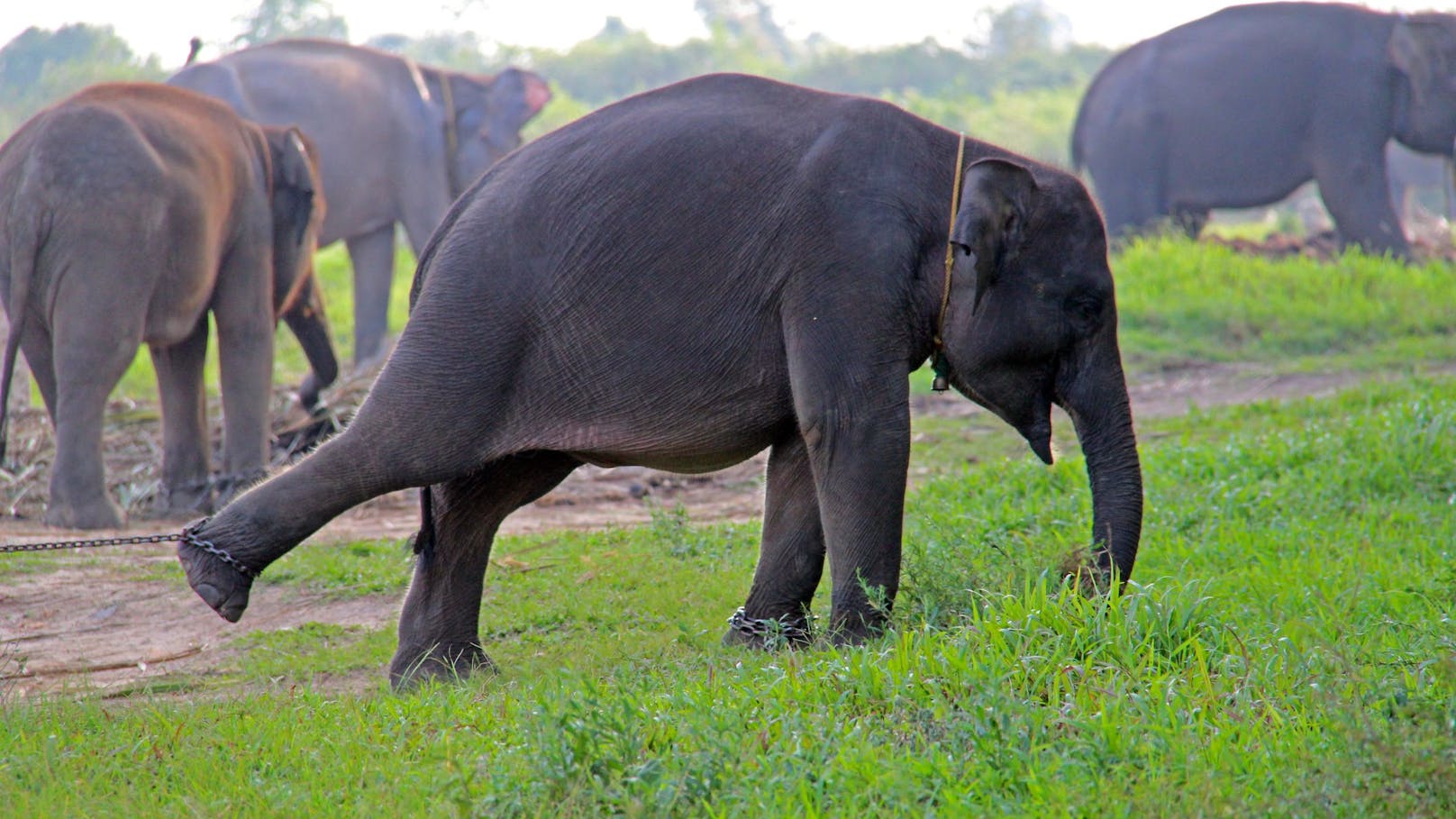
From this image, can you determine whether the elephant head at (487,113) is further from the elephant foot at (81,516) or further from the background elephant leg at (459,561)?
the background elephant leg at (459,561)

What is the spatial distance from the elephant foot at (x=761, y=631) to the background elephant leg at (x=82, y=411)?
322cm

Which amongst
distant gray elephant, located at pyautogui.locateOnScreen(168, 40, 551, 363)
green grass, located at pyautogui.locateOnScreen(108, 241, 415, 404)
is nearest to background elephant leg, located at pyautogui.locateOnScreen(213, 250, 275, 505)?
green grass, located at pyautogui.locateOnScreen(108, 241, 415, 404)

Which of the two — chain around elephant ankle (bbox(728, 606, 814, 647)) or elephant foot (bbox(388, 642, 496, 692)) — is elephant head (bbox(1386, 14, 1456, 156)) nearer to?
chain around elephant ankle (bbox(728, 606, 814, 647))

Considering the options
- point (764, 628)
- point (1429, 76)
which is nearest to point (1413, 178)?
point (1429, 76)

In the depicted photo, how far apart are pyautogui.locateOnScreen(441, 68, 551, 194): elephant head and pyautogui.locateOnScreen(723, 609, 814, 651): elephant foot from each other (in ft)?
30.3

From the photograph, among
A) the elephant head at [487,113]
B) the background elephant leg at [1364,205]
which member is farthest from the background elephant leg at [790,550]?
the elephant head at [487,113]

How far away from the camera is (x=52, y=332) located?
254 inches

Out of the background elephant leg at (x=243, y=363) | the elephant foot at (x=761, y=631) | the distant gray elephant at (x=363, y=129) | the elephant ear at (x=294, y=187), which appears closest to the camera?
the elephant foot at (x=761, y=631)

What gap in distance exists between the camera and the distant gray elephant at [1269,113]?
39.3 feet

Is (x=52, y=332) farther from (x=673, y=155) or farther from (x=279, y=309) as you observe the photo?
(x=673, y=155)

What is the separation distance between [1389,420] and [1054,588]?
252 centimetres

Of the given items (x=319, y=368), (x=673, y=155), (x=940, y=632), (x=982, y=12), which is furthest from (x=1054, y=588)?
(x=982, y=12)

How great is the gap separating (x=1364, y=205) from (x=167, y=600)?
31.0 ft

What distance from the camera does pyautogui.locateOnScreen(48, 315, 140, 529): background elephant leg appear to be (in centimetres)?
635
